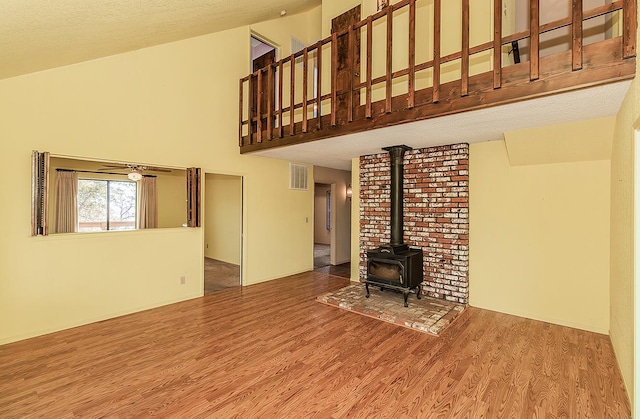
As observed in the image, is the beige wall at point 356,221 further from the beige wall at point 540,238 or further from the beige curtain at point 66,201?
the beige curtain at point 66,201

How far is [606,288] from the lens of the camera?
333 centimetres

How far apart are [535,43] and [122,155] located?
4.61 meters

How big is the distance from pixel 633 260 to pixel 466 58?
2.05 metres

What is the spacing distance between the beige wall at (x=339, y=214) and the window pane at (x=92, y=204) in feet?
16.2

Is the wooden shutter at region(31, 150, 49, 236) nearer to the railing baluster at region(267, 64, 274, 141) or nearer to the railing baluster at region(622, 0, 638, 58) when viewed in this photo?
the railing baluster at region(267, 64, 274, 141)

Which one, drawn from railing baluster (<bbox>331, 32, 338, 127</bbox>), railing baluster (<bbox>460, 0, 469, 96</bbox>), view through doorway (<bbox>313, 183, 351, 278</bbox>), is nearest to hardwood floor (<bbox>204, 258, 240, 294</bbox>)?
view through doorway (<bbox>313, 183, 351, 278</bbox>)

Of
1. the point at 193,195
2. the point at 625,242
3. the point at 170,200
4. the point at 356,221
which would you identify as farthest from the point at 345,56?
the point at 170,200

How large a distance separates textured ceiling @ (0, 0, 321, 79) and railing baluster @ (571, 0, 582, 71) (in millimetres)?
2907

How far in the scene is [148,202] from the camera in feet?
22.7

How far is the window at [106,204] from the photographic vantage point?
6.30 metres

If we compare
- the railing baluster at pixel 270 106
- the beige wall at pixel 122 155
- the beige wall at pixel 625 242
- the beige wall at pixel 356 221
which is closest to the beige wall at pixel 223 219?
the beige wall at pixel 122 155

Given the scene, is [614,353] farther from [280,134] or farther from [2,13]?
[2,13]

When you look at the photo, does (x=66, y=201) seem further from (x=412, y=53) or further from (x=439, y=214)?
(x=439, y=214)

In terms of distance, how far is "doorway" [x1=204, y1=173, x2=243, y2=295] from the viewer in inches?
278
